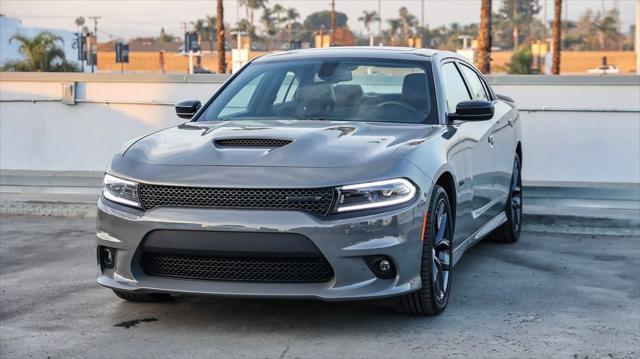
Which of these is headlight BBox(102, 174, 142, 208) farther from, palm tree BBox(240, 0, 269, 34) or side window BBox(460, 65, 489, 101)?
palm tree BBox(240, 0, 269, 34)

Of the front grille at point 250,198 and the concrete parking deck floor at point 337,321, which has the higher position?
the front grille at point 250,198

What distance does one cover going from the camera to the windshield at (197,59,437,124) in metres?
6.88

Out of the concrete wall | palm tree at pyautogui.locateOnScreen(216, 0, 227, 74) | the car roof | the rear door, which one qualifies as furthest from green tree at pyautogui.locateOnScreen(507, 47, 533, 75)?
the car roof

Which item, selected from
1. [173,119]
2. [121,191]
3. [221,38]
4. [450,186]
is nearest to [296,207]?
[121,191]

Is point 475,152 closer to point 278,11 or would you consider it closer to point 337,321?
point 337,321

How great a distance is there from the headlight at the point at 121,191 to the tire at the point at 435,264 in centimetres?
159

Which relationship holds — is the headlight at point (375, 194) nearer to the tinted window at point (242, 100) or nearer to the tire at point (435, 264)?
the tire at point (435, 264)

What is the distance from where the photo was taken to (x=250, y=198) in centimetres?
555

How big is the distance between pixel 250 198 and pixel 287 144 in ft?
1.73

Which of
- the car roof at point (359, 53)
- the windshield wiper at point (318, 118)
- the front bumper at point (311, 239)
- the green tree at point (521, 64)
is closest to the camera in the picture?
the front bumper at point (311, 239)

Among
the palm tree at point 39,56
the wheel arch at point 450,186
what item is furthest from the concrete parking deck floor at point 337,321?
the palm tree at point 39,56

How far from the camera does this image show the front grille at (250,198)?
5.52 meters

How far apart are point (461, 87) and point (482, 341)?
266cm

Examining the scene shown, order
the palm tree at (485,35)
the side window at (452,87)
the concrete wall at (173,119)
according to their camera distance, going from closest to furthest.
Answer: the side window at (452,87)
the concrete wall at (173,119)
the palm tree at (485,35)
